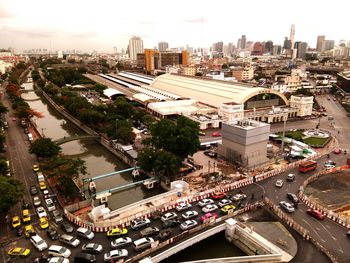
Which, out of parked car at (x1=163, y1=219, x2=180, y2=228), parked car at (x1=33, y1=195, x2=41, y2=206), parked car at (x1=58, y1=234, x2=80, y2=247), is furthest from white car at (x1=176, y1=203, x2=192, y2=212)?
parked car at (x1=33, y1=195, x2=41, y2=206)

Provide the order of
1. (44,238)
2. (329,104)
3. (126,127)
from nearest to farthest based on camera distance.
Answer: (44,238) < (126,127) < (329,104)

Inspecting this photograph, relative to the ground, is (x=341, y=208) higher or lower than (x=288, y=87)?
lower

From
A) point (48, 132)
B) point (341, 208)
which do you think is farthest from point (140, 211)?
point (48, 132)

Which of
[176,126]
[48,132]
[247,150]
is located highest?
[176,126]

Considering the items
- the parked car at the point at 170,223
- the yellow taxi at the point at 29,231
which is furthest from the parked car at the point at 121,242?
the yellow taxi at the point at 29,231

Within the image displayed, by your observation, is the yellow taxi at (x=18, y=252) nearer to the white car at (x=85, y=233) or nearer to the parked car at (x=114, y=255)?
the white car at (x=85, y=233)

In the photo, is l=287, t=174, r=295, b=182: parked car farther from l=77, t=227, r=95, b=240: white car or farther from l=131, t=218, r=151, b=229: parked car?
l=77, t=227, r=95, b=240: white car

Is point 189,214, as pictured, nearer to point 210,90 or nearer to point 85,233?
point 85,233

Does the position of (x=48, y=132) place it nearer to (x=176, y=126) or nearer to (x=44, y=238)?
(x=176, y=126)
